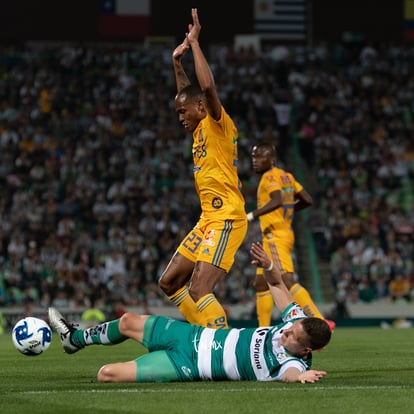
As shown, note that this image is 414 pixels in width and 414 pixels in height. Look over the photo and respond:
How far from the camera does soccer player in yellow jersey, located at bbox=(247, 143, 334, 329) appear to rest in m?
14.5

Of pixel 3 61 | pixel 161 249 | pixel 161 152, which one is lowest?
pixel 161 249

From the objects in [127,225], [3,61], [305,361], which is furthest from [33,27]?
[305,361]

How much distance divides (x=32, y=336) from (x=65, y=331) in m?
0.47

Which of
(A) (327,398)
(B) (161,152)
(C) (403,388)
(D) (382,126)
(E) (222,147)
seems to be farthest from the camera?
(D) (382,126)

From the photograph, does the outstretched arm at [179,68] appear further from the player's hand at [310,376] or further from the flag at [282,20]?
the flag at [282,20]

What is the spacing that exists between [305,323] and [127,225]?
19.1 m

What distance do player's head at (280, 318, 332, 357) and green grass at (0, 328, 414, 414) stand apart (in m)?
0.32

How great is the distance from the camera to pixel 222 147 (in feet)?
36.1

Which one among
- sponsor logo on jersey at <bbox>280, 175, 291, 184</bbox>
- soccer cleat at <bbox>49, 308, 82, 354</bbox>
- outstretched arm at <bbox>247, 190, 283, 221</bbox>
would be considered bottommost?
soccer cleat at <bbox>49, 308, 82, 354</bbox>

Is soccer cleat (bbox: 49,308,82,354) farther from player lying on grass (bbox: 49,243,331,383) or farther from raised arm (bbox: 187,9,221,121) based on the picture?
raised arm (bbox: 187,9,221,121)

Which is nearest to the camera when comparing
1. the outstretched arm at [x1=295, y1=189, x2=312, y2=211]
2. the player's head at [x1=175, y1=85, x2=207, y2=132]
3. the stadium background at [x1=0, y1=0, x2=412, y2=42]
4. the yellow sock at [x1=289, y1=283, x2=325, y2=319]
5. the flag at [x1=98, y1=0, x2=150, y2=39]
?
the player's head at [x1=175, y1=85, x2=207, y2=132]

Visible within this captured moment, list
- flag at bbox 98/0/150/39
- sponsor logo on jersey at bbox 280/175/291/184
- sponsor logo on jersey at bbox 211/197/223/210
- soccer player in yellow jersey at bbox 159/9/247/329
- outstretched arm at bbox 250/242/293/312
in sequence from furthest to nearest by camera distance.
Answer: flag at bbox 98/0/150/39, sponsor logo on jersey at bbox 280/175/291/184, sponsor logo on jersey at bbox 211/197/223/210, soccer player in yellow jersey at bbox 159/9/247/329, outstretched arm at bbox 250/242/293/312

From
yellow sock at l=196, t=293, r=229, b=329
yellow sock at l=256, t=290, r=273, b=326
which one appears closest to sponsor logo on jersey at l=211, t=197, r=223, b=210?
yellow sock at l=196, t=293, r=229, b=329

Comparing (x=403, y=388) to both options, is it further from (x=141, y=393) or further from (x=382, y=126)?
(x=382, y=126)
